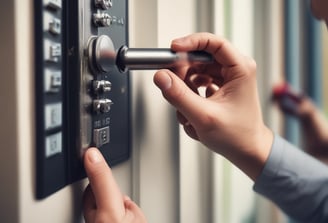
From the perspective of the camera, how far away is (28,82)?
276mm

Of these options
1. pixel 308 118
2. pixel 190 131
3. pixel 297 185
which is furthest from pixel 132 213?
pixel 308 118

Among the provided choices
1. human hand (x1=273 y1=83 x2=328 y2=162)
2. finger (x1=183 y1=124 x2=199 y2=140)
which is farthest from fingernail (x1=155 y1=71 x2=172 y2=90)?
human hand (x1=273 y1=83 x2=328 y2=162)

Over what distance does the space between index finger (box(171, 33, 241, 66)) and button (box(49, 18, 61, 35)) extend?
14 centimetres

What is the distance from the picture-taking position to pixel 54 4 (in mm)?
289

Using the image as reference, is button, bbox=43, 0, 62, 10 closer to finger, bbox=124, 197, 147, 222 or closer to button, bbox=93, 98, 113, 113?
button, bbox=93, 98, 113, 113

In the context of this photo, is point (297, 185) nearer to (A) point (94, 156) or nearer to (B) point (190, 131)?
(B) point (190, 131)

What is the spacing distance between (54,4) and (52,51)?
0.03m

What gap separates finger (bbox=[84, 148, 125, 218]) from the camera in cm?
34

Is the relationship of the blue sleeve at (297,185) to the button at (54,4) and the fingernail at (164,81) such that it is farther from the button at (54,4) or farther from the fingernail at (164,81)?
the button at (54,4)

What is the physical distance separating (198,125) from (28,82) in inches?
8.2

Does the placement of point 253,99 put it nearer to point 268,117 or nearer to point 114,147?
point 114,147

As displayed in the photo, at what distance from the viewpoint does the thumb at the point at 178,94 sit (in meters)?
0.39

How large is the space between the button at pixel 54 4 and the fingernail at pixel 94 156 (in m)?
0.12

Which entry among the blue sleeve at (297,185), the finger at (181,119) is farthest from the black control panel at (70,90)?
the blue sleeve at (297,185)
